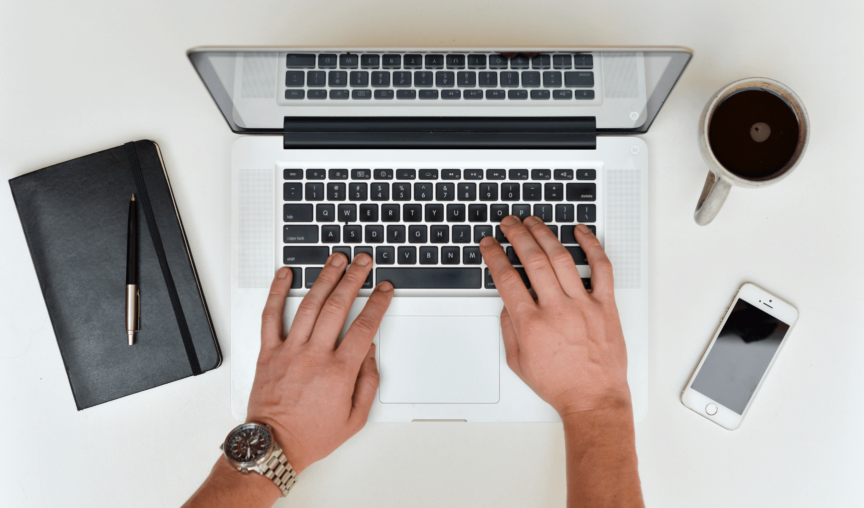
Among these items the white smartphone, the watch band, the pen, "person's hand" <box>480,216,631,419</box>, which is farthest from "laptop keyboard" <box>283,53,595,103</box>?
the watch band

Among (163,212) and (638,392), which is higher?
(163,212)

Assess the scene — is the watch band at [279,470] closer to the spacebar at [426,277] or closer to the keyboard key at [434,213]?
the spacebar at [426,277]

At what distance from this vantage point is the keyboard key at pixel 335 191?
755 mm

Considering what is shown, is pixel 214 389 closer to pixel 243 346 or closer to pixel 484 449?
pixel 243 346

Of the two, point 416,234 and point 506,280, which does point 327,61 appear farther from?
point 506,280

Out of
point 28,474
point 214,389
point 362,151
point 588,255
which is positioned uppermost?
point 362,151

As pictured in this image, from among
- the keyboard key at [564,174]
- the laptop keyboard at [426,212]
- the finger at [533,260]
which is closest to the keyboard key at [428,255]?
the laptop keyboard at [426,212]

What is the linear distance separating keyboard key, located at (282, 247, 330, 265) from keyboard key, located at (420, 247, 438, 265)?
0.14 m

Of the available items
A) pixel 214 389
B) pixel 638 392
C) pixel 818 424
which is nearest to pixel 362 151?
pixel 214 389

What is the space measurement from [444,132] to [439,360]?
34 cm

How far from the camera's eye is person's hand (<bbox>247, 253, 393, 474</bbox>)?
2.40ft

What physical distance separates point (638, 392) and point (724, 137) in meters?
0.39

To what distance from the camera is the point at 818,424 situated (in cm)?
78

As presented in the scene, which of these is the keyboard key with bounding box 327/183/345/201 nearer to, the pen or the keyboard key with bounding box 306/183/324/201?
the keyboard key with bounding box 306/183/324/201
